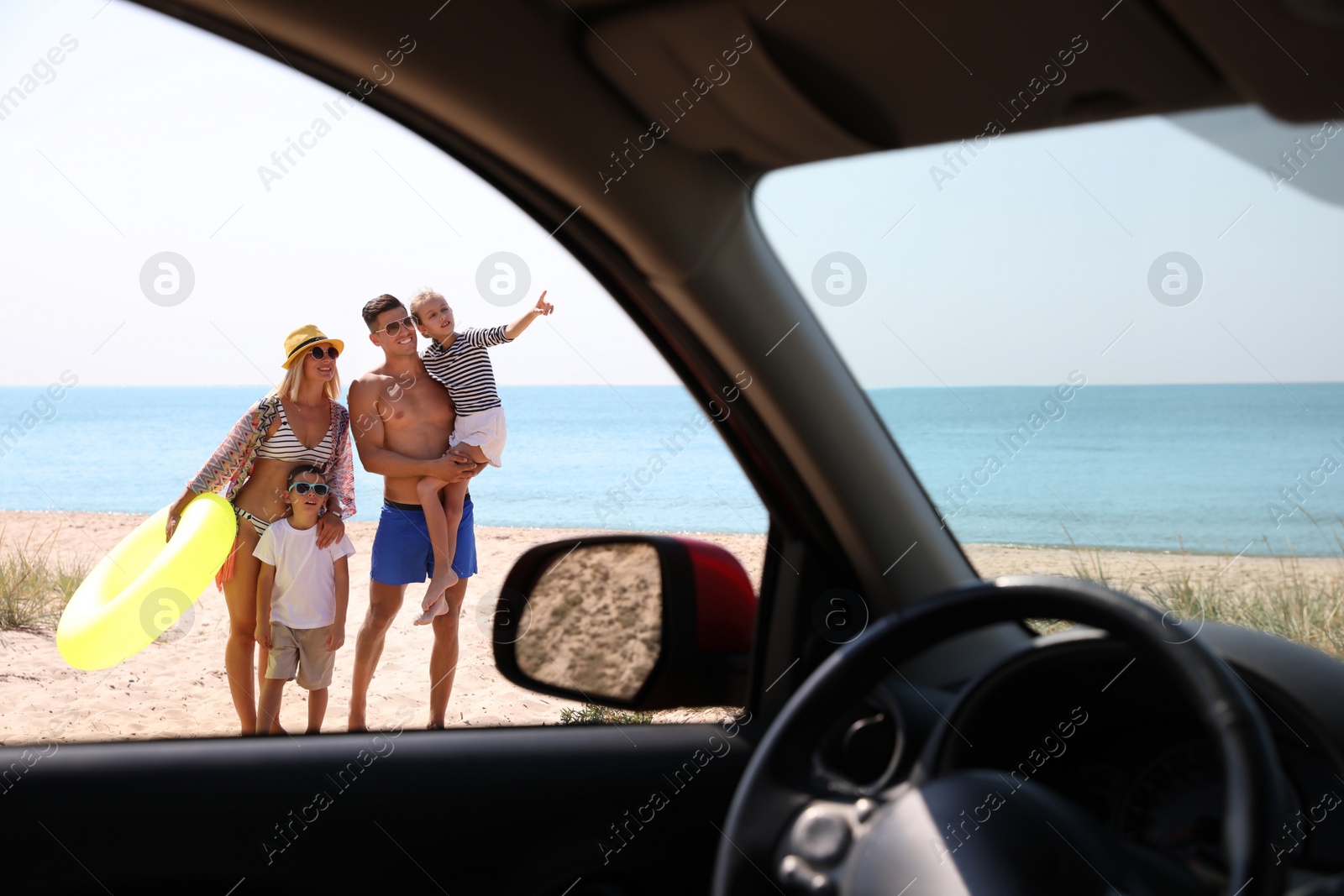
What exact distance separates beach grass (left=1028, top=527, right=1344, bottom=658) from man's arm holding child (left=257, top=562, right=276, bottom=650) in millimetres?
4126

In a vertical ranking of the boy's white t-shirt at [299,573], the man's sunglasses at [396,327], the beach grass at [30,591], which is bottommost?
the boy's white t-shirt at [299,573]

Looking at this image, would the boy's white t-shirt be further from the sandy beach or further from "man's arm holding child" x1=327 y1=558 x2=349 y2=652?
the sandy beach

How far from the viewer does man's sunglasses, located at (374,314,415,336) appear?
468cm

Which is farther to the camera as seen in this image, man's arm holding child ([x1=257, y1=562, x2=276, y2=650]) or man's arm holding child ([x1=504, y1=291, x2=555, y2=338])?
man's arm holding child ([x1=257, y1=562, x2=276, y2=650])

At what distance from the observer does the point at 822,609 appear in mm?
1568

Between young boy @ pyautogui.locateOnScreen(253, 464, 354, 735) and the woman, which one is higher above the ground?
the woman

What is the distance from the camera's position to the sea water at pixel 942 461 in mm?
1475

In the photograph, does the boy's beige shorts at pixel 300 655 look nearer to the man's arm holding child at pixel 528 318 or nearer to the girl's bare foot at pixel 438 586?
the girl's bare foot at pixel 438 586

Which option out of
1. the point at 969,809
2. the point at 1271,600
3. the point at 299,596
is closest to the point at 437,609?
the point at 299,596

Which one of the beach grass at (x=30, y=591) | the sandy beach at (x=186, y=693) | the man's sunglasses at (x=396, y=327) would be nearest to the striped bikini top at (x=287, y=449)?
the man's sunglasses at (x=396, y=327)

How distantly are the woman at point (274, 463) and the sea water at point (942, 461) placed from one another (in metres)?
0.80

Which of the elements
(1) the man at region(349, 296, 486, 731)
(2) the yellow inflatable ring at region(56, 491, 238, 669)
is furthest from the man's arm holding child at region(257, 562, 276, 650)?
(2) the yellow inflatable ring at region(56, 491, 238, 669)

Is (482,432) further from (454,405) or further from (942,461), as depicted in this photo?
(942,461)

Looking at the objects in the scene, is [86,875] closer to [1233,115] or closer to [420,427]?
[1233,115]
